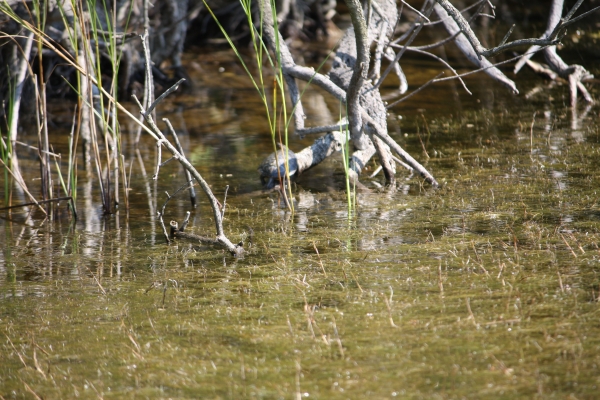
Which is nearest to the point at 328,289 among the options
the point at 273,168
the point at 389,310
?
the point at 389,310

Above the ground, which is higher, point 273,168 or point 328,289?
point 273,168

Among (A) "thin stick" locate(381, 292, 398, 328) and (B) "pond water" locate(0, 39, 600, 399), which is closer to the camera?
(B) "pond water" locate(0, 39, 600, 399)

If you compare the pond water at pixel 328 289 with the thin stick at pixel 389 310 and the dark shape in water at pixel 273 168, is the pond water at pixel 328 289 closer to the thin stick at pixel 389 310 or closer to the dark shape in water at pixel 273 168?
the thin stick at pixel 389 310

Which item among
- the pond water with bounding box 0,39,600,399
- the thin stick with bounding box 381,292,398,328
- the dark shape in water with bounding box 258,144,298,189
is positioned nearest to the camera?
the pond water with bounding box 0,39,600,399

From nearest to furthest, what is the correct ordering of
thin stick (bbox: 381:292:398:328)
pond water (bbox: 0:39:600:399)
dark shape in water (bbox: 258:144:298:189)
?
pond water (bbox: 0:39:600:399)
thin stick (bbox: 381:292:398:328)
dark shape in water (bbox: 258:144:298:189)

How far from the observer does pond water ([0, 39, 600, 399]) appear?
181cm

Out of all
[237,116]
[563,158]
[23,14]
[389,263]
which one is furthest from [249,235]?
[237,116]

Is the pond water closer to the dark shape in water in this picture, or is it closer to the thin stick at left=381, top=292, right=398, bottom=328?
the thin stick at left=381, top=292, right=398, bottom=328

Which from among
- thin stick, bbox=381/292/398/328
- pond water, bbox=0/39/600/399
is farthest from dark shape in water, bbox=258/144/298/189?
thin stick, bbox=381/292/398/328

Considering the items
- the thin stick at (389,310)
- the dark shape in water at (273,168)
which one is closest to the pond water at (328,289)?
the thin stick at (389,310)

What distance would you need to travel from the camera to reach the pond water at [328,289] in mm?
1813

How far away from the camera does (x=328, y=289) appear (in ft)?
7.88

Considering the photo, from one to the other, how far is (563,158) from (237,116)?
114 inches

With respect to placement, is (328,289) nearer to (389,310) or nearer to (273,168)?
(389,310)
